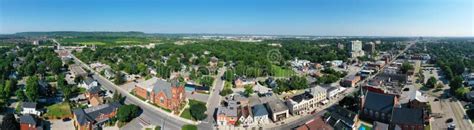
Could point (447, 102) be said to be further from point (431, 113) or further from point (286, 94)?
point (286, 94)

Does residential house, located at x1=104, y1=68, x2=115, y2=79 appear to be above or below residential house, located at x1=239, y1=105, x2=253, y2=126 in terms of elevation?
above

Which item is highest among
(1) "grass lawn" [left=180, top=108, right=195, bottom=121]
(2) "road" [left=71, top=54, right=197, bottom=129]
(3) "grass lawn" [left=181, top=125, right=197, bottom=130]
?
(3) "grass lawn" [left=181, top=125, right=197, bottom=130]

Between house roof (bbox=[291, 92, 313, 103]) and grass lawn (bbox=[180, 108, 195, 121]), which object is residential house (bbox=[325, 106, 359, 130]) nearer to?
house roof (bbox=[291, 92, 313, 103])

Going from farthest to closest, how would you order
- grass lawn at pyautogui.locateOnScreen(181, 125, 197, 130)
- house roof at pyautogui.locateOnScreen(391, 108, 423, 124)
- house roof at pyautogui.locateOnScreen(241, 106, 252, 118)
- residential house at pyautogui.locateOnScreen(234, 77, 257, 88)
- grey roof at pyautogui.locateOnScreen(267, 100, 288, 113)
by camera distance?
residential house at pyautogui.locateOnScreen(234, 77, 257, 88), grey roof at pyautogui.locateOnScreen(267, 100, 288, 113), house roof at pyautogui.locateOnScreen(241, 106, 252, 118), grass lawn at pyautogui.locateOnScreen(181, 125, 197, 130), house roof at pyautogui.locateOnScreen(391, 108, 423, 124)

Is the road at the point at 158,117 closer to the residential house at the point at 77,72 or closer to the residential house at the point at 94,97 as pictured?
the residential house at the point at 94,97

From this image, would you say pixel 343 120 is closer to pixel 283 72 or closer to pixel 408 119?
pixel 408 119

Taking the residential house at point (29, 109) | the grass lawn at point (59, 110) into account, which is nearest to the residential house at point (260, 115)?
the grass lawn at point (59, 110)

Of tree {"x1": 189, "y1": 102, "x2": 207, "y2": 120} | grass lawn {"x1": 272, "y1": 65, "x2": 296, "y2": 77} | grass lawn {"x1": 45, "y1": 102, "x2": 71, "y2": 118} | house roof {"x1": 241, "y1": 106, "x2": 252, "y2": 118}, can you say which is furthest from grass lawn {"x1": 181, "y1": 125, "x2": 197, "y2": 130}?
grass lawn {"x1": 272, "y1": 65, "x2": 296, "y2": 77}

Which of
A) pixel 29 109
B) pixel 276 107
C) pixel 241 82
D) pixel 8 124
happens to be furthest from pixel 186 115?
pixel 241 82
